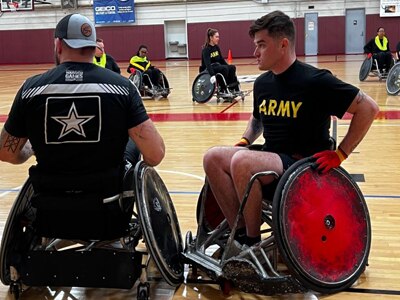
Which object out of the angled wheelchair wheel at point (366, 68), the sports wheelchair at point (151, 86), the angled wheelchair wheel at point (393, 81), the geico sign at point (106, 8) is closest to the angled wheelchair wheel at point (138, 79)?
the sports wheelchair at point (151, 86)

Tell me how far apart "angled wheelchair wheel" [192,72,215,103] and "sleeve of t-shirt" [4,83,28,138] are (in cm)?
736

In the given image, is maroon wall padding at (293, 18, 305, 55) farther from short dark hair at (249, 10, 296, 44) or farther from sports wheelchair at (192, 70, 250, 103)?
short dark hair at (249, 10, 296, 44)

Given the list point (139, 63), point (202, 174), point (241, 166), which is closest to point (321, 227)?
point (241, 166)

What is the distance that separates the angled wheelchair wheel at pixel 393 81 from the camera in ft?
31.5

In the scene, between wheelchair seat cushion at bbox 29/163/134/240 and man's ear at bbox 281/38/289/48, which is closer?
wheelchair seat cushion at bbox 29/163/134/240

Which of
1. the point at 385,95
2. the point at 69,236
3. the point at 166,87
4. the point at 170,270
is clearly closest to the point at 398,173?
the point at 170,270

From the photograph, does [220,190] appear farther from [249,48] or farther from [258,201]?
[249,48]

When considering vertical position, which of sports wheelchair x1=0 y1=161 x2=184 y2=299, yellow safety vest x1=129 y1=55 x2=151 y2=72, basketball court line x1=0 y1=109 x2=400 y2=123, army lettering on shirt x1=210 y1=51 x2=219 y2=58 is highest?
army lettering on shirt x1=210 y1=51 x2=219 y2=58

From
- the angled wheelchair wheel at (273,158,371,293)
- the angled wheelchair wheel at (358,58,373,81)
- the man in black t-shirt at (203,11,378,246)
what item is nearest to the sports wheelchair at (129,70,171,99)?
the angled wheelchair wheel at (358,58,373,81)

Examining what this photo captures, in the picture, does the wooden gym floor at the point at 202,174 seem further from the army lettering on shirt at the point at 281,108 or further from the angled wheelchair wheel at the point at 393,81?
the army lettering on shirt at the point at 281,108

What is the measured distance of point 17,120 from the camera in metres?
2.40

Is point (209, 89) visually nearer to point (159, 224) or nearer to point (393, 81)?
point (393, 81)

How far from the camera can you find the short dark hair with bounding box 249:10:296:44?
2.49m

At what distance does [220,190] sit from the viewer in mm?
2656
